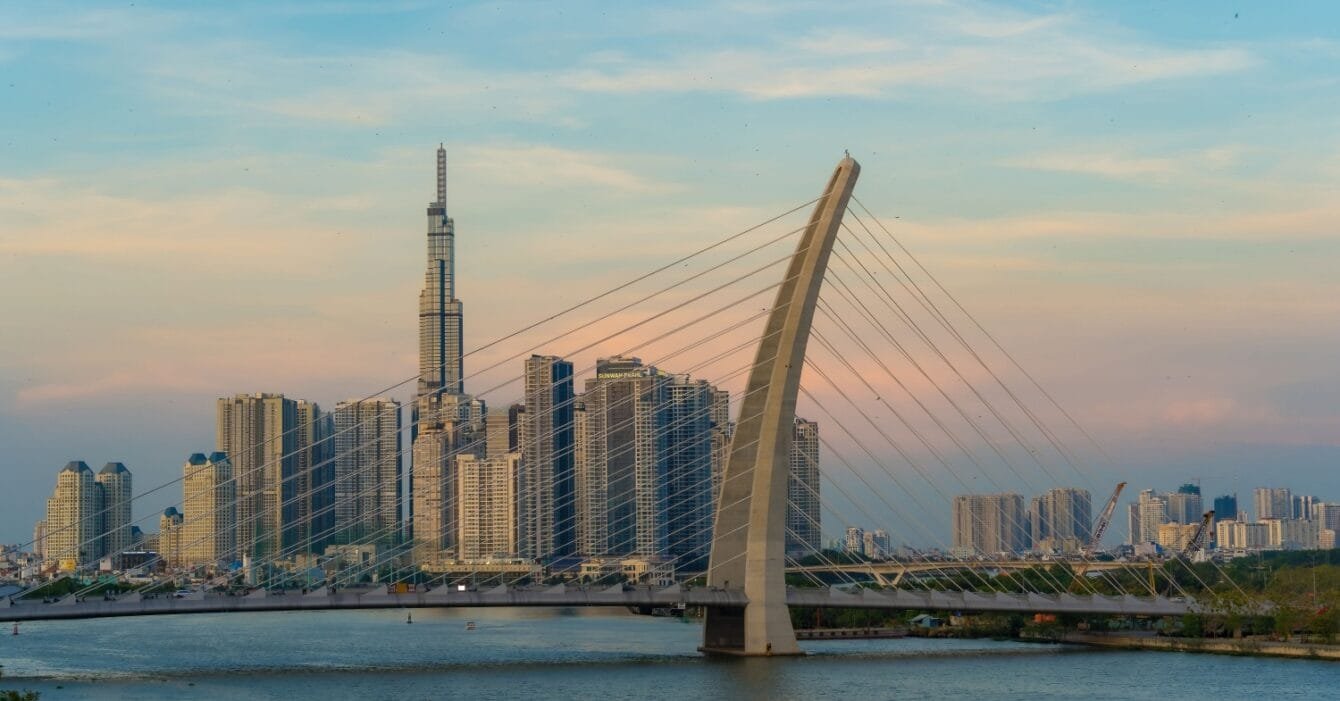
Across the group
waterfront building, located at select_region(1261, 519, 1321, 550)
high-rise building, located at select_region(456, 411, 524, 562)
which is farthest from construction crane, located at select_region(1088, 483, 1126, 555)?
waterfront building, located at select_region(1261, 519, 1321, 550)

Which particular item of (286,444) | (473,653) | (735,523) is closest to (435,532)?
(286,444)

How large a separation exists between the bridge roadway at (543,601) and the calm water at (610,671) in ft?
3.62

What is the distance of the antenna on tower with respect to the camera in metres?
165

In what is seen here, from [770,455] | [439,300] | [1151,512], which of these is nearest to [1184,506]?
[1151,512]

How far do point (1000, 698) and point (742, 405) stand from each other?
23.6ft

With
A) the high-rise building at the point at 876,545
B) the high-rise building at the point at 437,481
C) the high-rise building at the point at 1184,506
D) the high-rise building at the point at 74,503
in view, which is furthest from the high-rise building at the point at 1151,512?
the high-rise building at the point at 74,503

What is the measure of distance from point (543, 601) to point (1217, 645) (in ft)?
49.5

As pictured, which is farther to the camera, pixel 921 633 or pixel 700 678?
pixel 921 633

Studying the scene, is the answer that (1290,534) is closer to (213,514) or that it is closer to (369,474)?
(369,474)

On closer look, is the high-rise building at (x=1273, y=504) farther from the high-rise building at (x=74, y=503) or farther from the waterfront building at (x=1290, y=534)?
the high-rise building at (x=74, y=503)

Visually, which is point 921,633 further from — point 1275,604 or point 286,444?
point 286,444

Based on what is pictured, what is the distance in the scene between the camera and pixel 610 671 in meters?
33.9

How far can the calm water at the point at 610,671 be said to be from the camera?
30.3 metres

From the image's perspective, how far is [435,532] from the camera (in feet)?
392
